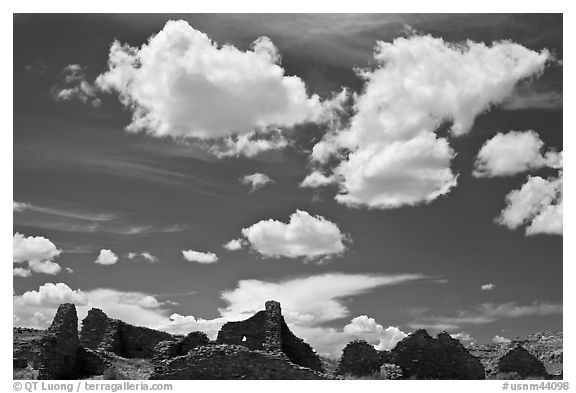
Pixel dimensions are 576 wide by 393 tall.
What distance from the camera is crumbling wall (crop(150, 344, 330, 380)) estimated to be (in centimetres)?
2717

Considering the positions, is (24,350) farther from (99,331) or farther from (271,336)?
(271,336)

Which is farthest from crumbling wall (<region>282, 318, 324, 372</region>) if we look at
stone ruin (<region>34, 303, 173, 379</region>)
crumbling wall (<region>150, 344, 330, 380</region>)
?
crumbling wall (<region>150, 344, 330, 380</region>)

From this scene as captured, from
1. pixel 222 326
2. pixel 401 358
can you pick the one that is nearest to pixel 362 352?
pixel 401 358

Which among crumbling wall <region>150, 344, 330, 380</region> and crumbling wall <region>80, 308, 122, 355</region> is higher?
crumbling wall <region>80, 308, 122, 355</region>

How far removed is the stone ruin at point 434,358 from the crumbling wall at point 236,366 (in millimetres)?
11876

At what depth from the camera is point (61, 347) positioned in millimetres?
34531

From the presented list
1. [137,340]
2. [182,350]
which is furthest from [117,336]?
[182,350]

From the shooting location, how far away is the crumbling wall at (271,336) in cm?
3732

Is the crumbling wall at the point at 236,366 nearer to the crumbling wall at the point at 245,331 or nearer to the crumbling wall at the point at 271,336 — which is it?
the crumbling wall at the point at 271,336

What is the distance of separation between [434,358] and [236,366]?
634 inches

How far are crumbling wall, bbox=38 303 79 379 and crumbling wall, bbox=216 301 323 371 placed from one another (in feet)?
35.2

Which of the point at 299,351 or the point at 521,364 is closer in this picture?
the point at 521,364

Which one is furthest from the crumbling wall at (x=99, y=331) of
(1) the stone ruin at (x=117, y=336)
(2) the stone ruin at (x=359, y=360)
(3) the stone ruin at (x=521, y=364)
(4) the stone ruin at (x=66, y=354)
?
(3) the stone ruin at (x=521, y=364)

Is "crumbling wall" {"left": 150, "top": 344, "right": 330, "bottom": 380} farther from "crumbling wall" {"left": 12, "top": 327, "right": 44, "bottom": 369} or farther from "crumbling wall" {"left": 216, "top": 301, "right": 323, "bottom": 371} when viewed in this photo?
"crumbling wall" {"left": 12, "top": 327, "right": 44, "bottom": 369}
